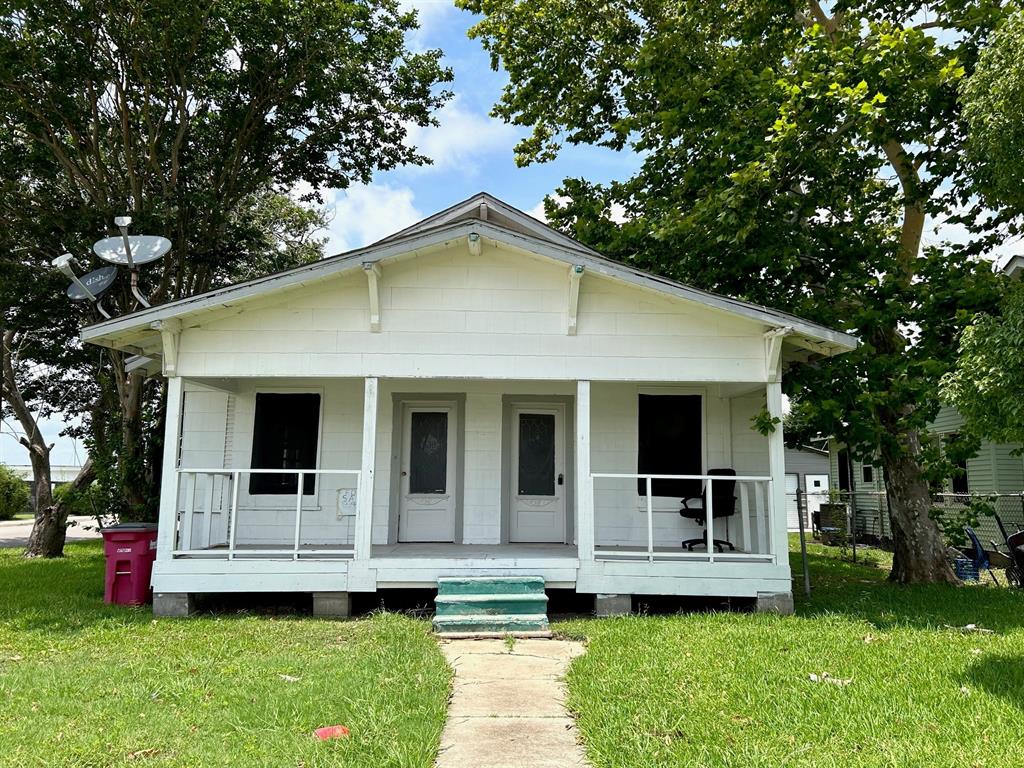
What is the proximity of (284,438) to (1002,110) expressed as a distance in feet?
28.2

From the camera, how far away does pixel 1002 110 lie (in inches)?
188

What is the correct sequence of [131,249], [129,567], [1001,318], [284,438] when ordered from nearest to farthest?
[1001,318]
[129,567]
[131,249]
[284,438]

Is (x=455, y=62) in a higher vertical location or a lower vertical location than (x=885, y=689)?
higher

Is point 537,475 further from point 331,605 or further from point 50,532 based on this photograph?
point 50,532

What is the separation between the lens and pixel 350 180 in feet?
55.2

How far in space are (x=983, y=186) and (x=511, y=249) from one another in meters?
4.53

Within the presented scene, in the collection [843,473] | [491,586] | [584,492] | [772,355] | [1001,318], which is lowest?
[491,586]

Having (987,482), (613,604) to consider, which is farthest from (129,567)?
(987,482)

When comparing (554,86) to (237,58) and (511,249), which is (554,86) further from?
(511,249)

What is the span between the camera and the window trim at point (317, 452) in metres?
9.95

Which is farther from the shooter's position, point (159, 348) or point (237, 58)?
point (237, 58)

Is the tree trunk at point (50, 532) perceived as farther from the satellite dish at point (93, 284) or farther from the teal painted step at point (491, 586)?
the teal painted step at point (491, 586)

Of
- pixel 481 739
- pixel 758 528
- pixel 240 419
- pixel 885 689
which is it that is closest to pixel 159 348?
pixel 240 419

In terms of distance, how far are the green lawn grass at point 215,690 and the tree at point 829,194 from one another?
6.01 metres
